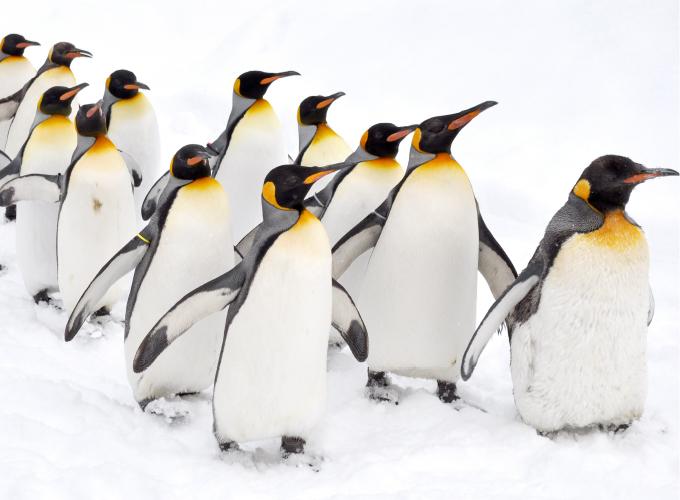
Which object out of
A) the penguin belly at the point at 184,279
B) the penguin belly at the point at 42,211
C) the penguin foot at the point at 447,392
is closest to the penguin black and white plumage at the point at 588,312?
the penguin foot at the point at 447,392

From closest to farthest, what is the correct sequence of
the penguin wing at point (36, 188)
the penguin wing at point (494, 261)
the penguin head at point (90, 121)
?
the penguin wing at point (494, 261) < the penguin head at point (90, 121) < the penguin wing at point (36, 188)

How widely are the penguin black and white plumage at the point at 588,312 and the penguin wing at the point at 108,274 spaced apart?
50.5 inches

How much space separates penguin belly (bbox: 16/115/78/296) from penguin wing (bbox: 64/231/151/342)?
46.6 inches

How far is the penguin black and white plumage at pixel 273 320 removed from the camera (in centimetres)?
199

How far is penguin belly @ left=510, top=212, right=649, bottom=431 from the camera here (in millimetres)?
2086

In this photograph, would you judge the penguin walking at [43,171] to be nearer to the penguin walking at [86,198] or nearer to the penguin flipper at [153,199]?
the penguin walking at [86,198]

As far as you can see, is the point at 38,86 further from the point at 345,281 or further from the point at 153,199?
the point at 345,281

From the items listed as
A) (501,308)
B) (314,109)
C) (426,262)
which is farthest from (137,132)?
(501,308)

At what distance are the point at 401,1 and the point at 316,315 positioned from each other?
5.98m

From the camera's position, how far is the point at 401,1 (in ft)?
23.4

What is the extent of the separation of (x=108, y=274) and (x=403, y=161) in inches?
129

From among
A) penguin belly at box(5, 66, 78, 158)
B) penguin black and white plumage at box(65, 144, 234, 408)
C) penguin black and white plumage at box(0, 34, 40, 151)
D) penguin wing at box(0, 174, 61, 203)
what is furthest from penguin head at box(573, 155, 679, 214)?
penguin black and white plumage at box(0, 34, 40, 151)

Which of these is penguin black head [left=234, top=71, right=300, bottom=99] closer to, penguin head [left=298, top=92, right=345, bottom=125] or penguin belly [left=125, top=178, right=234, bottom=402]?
penguin head [left=298, top=92, right=345, bottom=125]

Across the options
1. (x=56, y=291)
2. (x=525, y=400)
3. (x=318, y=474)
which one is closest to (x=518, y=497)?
(x=525, y=400)
